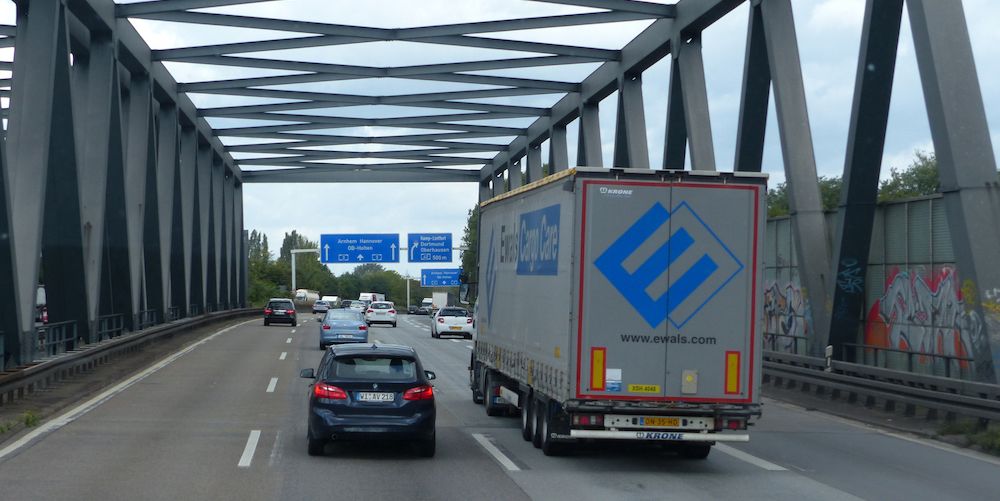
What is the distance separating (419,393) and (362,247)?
68594mm

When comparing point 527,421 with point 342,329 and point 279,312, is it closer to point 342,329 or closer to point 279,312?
point 342,329

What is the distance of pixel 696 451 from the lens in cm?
1484

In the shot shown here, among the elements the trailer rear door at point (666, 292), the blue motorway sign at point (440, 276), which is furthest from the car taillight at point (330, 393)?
the blue motorway sign at point (440, 276)

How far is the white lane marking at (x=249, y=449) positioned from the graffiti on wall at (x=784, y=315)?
50.4ft

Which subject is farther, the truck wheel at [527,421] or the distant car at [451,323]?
the distant car at [451,323]

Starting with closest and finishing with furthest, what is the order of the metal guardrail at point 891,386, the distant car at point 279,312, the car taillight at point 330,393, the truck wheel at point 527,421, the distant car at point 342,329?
1. the car taillight at point 330,393
2. the truck wheel at point 527,421
3. the metal guardrail at point 891,386
4. the distant car at point 342,329
5. the distant car at point 279,312

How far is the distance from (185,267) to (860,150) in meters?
34.5

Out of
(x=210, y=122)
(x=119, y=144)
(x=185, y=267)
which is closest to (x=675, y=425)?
(x=119, y=144)

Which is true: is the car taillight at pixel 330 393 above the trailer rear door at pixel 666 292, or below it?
below

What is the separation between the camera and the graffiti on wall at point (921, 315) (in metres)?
21.1

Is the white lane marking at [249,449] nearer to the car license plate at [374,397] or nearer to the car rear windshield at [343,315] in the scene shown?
the car license plate at [374,397]

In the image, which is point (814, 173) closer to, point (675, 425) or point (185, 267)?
point (675, 425)

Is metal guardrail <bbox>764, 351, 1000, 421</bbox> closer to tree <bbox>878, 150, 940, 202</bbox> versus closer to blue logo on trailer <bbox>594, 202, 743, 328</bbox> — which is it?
blue logo on trailer <bbox>594, 202, 743, 328</bbox>

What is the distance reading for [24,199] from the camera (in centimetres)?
2342
